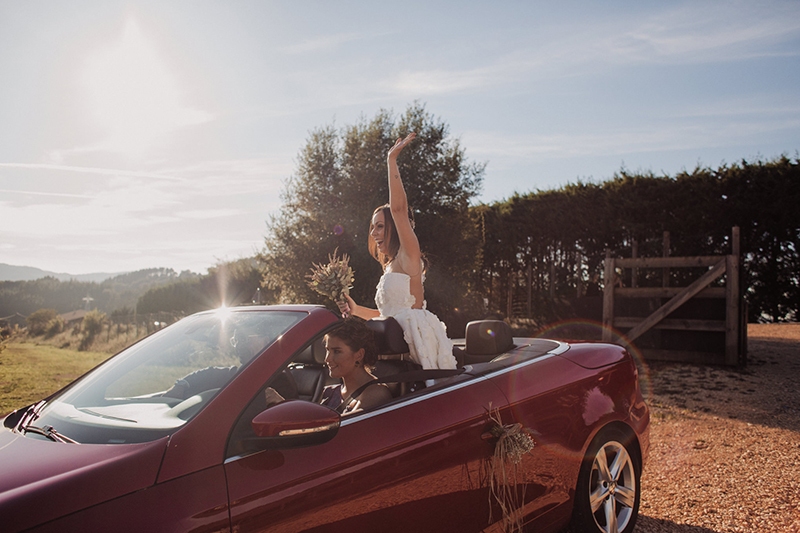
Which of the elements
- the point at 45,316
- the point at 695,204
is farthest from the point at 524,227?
the point at 45,316

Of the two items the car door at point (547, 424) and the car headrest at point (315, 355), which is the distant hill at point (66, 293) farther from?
the car door at point (547, 424)

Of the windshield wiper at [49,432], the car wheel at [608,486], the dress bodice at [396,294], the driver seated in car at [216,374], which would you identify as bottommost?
the car wheel at [608,486]

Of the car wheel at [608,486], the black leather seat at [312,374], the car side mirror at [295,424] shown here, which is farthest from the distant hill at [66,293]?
the car side mirror at [295,424]

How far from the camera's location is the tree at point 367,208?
1291cm

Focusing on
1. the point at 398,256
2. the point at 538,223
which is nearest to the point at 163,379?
the point at 398,256

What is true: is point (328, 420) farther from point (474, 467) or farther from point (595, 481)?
point (595, 481)

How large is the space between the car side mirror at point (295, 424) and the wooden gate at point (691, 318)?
9.05m

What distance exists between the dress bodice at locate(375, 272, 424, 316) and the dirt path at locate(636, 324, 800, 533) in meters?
2.13

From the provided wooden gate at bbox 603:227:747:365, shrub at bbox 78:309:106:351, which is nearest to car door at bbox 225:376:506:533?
wooden gate at bbox 603:227:747:365

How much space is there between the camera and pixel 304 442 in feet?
5.95

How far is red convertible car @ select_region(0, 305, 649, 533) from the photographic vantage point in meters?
1.64

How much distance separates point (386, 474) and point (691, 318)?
9234mm

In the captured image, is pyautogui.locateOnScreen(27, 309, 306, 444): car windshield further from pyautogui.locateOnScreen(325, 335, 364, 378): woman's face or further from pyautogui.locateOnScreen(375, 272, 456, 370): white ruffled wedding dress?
pyautogui.locateOnScreen(375, 272, 456, 370): white ruffled wedding dress

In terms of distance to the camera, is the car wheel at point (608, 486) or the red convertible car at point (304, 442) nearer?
the red convertible car at point (304, 442)
